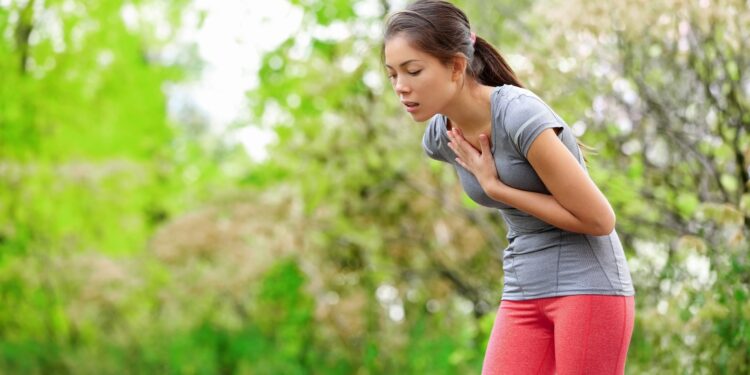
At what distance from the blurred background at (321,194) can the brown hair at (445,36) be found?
0.61 metres

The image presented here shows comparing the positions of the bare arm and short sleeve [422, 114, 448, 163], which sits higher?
short sleeve [422, 114, 448, 163]

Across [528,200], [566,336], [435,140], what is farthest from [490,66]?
[566,336]

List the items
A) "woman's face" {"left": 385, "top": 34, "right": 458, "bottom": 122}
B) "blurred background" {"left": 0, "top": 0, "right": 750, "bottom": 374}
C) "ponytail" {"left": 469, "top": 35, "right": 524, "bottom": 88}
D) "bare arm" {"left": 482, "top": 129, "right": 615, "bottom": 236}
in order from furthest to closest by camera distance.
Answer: "blurred background" {"left": 0, "top": 0, "right": 750, "bottom": 374}
"ponytail" {"left": 469, "top": 35, "right": 524, "bottom": 88}
"woman's face" {"left": 385, "top": 34, "right": 458, "bottom": 122}
"bare arm" {"left": 482, "top": 129, "right": 615, "bottom": 236}

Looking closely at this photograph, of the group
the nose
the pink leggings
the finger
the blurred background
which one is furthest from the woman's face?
the blurred background

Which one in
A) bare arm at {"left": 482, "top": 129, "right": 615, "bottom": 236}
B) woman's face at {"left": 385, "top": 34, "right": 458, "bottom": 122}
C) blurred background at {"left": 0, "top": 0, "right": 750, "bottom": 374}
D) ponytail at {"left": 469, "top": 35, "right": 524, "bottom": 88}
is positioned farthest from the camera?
blurred background at {"left": 0, "top": 0, "right": 750, "bottom": 374}

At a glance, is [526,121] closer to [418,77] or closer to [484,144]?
[484,144]

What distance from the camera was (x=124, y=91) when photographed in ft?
44.5

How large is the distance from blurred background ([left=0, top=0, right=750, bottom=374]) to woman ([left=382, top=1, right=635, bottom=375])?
27.2 inches

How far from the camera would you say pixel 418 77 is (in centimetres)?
268

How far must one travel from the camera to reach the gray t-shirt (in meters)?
2.59

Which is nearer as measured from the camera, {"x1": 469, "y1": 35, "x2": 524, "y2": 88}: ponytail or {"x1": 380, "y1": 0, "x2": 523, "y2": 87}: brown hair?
{"x1": 380, "y1": 0, "x2": 523, "y2": 87}: brown hair

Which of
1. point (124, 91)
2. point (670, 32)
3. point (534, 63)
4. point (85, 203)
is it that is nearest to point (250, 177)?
point (85, 203)

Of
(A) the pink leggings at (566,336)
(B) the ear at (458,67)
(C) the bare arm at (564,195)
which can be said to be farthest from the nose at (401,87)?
(A) the pink leggings at (566,336)

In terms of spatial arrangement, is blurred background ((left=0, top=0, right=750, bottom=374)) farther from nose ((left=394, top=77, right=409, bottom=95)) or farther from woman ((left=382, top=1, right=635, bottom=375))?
nose ((left=394, top=77, right=409, bottom=95))
